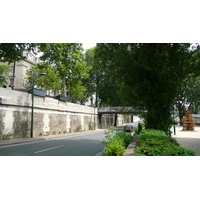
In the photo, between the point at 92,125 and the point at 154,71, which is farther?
the point at 92,125

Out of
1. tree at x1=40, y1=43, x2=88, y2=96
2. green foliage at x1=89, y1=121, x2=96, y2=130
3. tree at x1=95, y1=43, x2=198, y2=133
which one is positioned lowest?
green foliage at x1=89, y1=121, x2=96, y2=130

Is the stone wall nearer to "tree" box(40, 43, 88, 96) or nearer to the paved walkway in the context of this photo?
"tree" box(40, 43, 88, 96)

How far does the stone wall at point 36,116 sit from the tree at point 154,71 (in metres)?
9.59

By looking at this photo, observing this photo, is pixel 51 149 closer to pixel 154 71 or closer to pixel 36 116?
pixel 154 71

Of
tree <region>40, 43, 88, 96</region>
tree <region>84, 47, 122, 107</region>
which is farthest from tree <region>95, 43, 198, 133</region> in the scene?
tree <region>84, 47, 122, 107</region>

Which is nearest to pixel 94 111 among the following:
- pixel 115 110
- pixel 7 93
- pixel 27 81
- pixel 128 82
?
pixel 115 110

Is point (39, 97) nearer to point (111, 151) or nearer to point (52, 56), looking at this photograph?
point (52, 56)

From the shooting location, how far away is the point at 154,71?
9977 mm

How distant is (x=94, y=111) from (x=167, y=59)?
26786 millimetres

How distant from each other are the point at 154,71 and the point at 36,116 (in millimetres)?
13224

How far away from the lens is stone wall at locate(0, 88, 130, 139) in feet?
48.2

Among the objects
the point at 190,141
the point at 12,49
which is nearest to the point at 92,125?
the point at 190,141

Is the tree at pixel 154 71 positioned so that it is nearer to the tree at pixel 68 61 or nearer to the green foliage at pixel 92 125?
the tree at pixel 68 61

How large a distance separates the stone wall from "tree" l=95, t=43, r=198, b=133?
9.59 m
